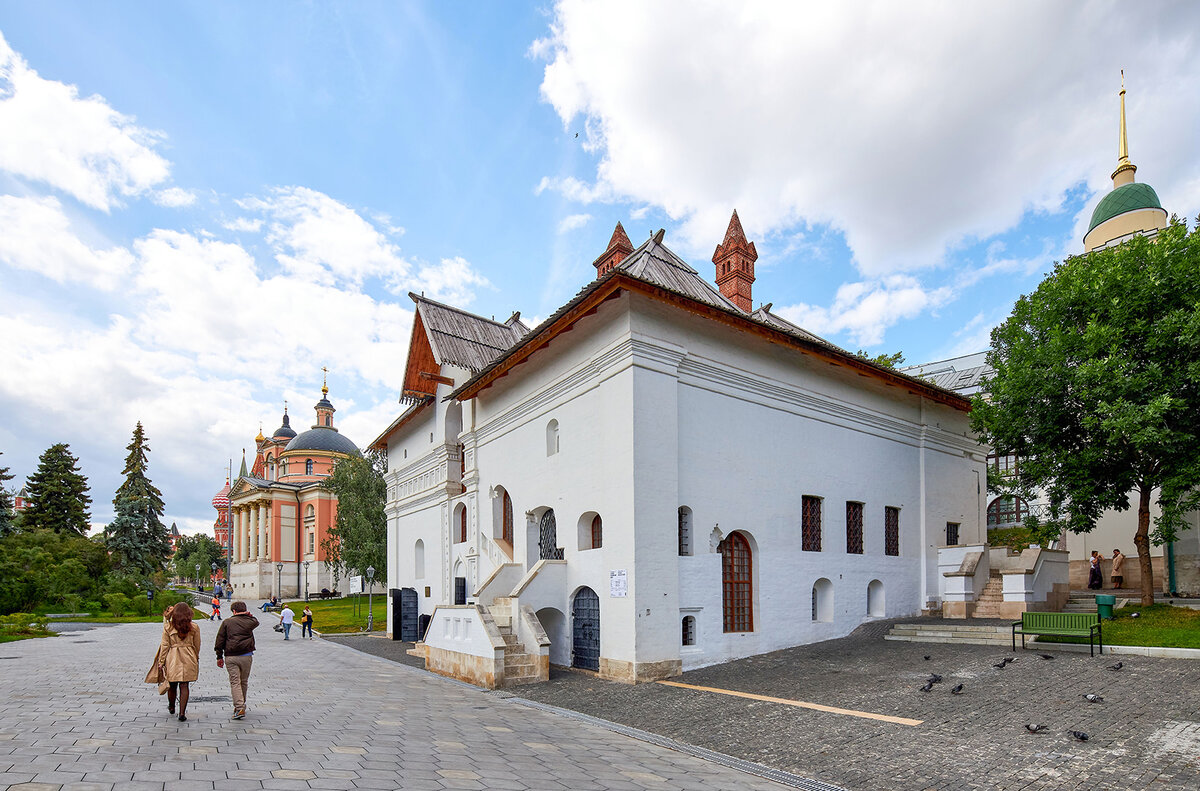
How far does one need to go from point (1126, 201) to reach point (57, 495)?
66.2m

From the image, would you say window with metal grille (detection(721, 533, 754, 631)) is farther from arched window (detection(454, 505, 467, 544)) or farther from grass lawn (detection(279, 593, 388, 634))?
grass lawn (detection(279, 593, 388, 634))

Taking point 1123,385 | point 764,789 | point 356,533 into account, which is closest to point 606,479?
point 764,789

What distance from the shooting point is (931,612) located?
1961 cm

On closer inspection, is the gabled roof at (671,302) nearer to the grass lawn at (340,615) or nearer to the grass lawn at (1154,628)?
the grass lawn at (1154,628)

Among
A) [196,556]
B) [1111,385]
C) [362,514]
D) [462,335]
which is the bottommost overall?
[196,556]

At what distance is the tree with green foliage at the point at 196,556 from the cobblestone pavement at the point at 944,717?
88.0 meters

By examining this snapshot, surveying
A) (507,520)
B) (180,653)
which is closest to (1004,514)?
(507,520)

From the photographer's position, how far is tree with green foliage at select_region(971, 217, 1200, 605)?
1455cm

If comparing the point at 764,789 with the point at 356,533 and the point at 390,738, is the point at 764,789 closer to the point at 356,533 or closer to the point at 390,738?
the point at 390,738

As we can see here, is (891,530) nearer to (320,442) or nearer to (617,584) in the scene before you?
(617,584)

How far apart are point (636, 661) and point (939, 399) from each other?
43.0 ft

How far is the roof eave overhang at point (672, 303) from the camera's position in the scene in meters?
13.1

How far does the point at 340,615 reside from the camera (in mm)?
43156

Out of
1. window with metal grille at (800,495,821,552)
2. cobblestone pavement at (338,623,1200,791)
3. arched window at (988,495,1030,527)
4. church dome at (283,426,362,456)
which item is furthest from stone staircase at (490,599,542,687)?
church dome at (283,426,362,456)
